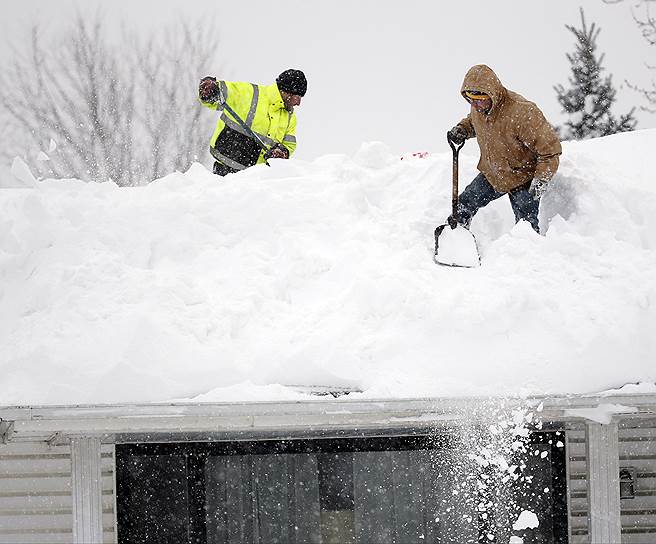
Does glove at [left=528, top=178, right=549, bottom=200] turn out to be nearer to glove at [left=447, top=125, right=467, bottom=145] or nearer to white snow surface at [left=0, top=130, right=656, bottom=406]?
white snow surface at [left=0, top=130, right=656, bottom=406]

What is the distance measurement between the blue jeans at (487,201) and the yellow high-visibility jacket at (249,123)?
214cm

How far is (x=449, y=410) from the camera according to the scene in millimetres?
4609

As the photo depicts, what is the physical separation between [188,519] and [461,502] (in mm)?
1778

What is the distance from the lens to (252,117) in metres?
7.65

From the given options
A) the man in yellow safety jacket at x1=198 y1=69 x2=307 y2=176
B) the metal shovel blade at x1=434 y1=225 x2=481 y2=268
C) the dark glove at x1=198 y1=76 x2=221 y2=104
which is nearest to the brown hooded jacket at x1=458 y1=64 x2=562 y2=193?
the metal shovel blade at x1=434 y1=225 x2=481 y2=268

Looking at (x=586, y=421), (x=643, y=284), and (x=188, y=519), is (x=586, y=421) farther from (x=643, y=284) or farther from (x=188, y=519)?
(x=188, y=519)

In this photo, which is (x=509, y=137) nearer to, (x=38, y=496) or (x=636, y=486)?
(x=636, y=486)

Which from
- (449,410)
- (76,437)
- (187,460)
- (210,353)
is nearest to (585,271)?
(449,410)

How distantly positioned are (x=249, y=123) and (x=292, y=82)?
0.59 metres

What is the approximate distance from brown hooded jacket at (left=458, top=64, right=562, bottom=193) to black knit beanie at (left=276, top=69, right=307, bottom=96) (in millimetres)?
1786

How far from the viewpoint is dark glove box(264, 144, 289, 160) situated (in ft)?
25.0

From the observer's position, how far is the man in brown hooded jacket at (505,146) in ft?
19.0

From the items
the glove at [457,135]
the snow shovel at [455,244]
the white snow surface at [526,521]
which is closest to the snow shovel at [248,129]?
the glove at [457,135]

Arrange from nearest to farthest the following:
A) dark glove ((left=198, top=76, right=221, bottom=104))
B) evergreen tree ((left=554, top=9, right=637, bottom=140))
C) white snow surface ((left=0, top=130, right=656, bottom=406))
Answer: white snow surface ((left=0, top=130, right=656, bottom=406))
dark glove ((left=198, top=76, right=221, bottom=104))
evergreen tree ((left=554, top=9, right=637, bottom=140))
